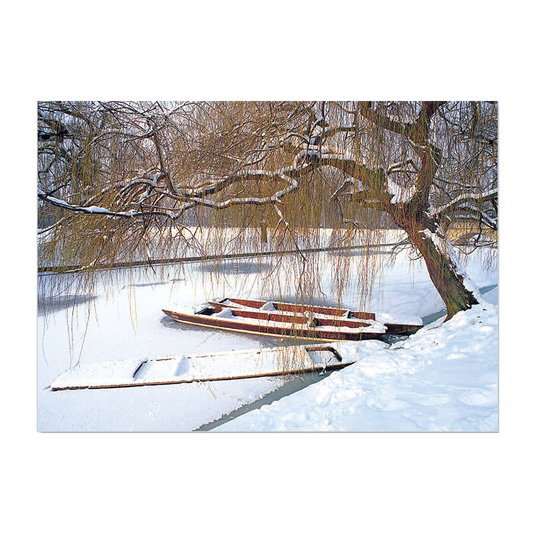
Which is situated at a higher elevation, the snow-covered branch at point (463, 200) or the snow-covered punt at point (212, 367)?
the snow-covered branch at point (463, 200)

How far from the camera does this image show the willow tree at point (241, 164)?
892 millimetres

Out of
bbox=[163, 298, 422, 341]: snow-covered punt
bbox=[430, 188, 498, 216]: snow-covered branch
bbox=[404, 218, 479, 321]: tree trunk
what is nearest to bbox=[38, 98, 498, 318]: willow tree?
bbox=[430, 188, 498, 216]: snow-covered branch

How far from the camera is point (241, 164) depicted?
91 centimetres

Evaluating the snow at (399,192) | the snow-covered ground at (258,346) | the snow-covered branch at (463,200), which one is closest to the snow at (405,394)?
Result: the snow-covered ground at (258,346)

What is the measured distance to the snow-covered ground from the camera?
0.87 meters

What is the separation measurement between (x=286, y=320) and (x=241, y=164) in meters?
0.66

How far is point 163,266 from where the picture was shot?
3.10 ft

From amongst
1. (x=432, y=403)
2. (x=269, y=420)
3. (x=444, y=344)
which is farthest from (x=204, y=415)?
(x=444, y=344)

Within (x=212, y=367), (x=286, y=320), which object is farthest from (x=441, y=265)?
(x=212, y=367)

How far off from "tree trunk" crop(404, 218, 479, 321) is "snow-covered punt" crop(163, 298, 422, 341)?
21 centimetres

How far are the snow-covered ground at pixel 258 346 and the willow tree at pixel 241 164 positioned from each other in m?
0.17

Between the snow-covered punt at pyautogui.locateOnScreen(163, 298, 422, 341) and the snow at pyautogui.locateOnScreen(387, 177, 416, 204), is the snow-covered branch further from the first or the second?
the snow-covered punt at pyautogui.locateOnScreen(163, 298, 422, 341)

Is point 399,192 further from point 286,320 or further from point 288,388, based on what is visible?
point 288,388

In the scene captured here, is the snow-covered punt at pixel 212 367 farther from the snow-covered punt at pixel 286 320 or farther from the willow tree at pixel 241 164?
the willow tree at pixel 241 164
